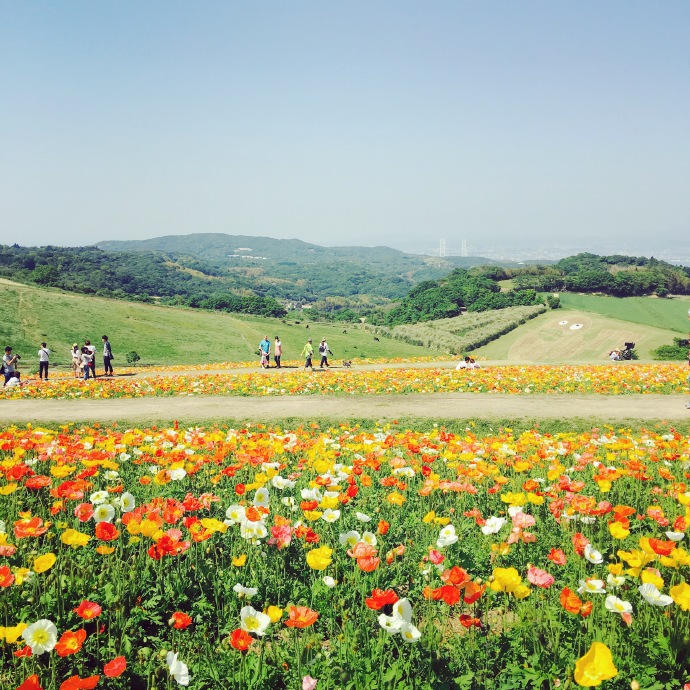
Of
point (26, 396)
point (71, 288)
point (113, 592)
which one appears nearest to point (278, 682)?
point (113, 592)

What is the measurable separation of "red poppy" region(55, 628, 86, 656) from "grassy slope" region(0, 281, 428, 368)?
41940 mm

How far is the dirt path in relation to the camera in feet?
51.3

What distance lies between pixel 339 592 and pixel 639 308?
422 ft

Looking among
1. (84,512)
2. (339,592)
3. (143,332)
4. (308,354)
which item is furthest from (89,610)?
(143,332)

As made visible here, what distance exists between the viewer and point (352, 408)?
17266mm

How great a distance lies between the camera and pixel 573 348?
3088 inches

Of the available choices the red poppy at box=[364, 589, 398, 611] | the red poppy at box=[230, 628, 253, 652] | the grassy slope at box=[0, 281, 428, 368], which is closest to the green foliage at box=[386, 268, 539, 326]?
the grassy slope at box=[0, 281, 428, 368]

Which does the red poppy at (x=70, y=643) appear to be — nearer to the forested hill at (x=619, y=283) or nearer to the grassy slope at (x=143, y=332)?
the grassy slope at (x=143, y=332)

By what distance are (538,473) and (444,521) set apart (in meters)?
3.35

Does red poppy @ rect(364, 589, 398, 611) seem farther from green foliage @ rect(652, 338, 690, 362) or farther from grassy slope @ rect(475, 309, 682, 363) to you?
grassy slope @ rect(475, 309, 682, 363)

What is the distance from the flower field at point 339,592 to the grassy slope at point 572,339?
68.1 metres

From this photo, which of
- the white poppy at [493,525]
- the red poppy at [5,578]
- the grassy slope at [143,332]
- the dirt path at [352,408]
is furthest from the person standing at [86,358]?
the white poppy at [493,525]

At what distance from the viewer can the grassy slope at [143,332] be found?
48.6 m

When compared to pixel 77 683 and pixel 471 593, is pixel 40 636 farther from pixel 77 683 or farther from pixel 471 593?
pixel 471 593
